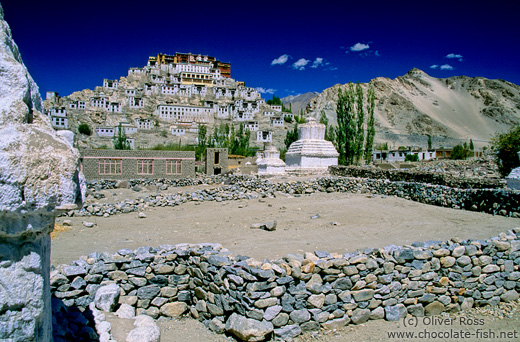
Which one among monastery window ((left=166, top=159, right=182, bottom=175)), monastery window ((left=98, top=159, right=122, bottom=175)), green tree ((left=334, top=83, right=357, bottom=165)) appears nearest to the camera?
monastery window ((left=98, top=159, right=122, bottom=175))

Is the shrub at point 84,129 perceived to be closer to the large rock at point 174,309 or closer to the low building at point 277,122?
the low building at point 277,122

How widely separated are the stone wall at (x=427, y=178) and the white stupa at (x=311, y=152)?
2.38 meters

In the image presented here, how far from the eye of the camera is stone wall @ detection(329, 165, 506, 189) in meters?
13.1

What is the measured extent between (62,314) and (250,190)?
46.5ft

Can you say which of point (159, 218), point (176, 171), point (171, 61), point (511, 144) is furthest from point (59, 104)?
point (511, 144)

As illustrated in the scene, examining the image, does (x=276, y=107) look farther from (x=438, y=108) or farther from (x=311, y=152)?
(x=311, y=152)

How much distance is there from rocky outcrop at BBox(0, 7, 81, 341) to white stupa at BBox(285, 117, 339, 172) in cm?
2230

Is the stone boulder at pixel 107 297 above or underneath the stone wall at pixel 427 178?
Result: underneath

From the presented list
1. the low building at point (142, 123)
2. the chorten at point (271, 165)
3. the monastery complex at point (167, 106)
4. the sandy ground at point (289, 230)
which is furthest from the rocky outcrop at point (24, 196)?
the low building at point (142, 123)

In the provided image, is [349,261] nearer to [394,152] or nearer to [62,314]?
[62,314]

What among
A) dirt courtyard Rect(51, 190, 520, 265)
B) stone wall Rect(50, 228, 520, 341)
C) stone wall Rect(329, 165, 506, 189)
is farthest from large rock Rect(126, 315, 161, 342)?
stone wall Rect(329, 165, 506, 189)

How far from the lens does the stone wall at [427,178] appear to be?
13.1 m

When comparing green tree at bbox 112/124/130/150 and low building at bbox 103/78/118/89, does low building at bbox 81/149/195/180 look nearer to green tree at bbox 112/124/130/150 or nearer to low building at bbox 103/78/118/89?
green tree at bbox 112/124/130/150

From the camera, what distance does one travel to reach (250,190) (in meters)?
17.4
